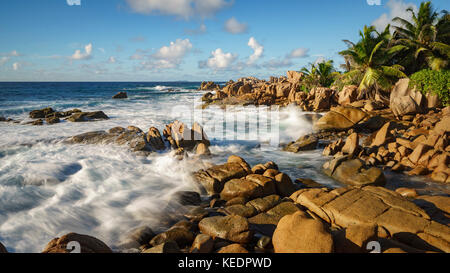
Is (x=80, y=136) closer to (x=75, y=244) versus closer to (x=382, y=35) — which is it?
(x=75, y=244)

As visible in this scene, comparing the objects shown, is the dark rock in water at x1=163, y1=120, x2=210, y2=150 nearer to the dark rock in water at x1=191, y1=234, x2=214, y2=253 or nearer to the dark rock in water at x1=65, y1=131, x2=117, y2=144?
the dark rock in water at x1=65, y1=131, x2=117, y2=144

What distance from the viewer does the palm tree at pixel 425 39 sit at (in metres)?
18.6

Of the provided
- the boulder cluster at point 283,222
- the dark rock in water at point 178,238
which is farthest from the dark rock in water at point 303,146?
the dark rock in water at point 178,238

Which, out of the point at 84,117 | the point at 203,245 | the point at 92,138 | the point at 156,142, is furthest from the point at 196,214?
the point at 84,117

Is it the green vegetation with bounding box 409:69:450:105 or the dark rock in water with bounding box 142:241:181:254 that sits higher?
the green vegetation with bounding box 409:69:450:105

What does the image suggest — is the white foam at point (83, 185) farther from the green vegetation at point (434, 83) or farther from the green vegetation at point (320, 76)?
the green vegetation at point (320, 76)

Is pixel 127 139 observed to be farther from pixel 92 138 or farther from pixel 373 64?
pixel 373 64

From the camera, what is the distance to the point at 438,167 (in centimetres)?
705

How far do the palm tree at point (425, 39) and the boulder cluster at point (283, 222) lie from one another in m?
20.3

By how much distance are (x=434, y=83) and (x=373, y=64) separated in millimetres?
5722

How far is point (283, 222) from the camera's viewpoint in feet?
11.5

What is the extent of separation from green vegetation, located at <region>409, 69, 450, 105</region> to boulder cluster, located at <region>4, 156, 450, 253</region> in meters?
15.1

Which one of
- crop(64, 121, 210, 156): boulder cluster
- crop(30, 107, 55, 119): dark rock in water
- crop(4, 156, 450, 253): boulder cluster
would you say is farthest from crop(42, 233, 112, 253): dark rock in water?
crop(30, 107, 55, 119): dark rock in water

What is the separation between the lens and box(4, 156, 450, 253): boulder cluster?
3168mm
